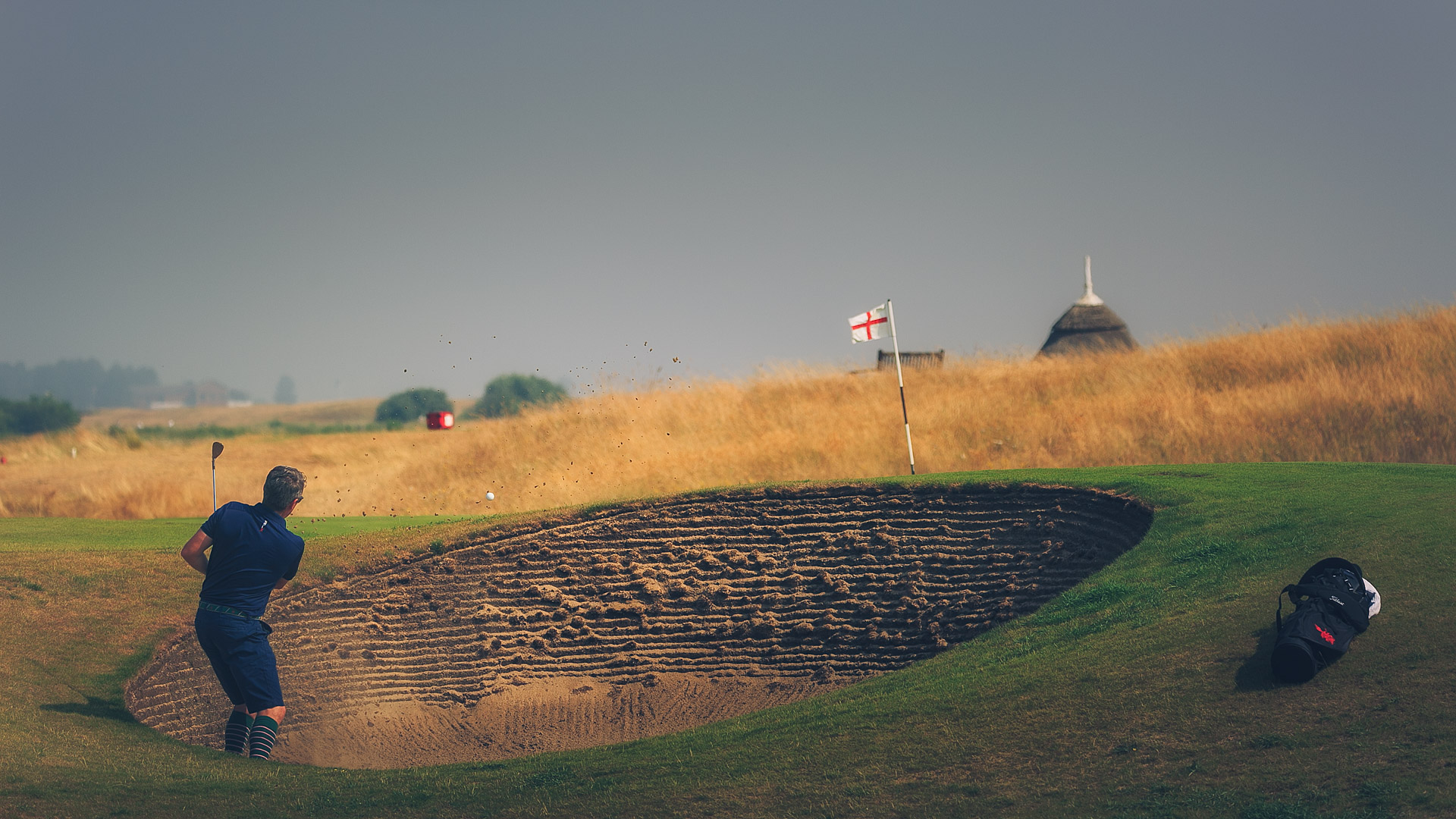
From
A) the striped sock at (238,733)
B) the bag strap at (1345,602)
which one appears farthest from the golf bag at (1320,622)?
the striped sock at (238,733)

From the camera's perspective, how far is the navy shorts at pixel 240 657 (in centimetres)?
712

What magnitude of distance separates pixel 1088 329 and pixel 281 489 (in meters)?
30.9

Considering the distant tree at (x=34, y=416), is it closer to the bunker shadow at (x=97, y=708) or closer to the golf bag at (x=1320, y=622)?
the bunker shadow at (x=97, y=708)

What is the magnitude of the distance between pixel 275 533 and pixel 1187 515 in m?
8.91

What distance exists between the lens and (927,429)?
71.9ft

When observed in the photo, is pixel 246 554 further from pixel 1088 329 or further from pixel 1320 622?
pixel 1088 329

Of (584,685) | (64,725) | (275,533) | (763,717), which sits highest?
(275,533)

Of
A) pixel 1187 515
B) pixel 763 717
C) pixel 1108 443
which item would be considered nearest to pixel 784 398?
pixel 1108 443

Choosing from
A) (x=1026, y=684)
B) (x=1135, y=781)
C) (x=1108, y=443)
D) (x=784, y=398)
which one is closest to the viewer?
(x=1135, y=781)

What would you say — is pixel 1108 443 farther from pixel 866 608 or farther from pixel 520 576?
pixel 520 576

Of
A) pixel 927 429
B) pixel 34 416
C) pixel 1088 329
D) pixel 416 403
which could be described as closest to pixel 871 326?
pixel 927 429

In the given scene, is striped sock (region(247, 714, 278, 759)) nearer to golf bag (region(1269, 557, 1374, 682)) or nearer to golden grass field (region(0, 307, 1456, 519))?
golf bag (region(1269, 557, 1374, 682))

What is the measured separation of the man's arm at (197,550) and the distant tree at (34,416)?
2014 inches

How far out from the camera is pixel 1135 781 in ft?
16.9
